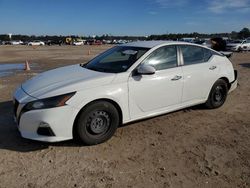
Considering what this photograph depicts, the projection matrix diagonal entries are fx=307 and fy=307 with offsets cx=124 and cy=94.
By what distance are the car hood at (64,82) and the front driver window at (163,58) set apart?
2.89ft

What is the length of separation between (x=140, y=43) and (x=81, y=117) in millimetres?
2290

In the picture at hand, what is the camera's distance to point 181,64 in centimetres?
584

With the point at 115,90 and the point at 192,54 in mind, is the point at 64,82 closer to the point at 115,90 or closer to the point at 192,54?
the point at 115,90

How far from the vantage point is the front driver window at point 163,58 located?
215 inches

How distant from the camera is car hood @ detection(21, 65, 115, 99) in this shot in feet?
15.0

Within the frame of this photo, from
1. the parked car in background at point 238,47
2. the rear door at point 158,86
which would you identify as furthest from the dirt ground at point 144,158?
the parked car in background at point 238,47

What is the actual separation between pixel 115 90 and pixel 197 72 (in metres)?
2.00

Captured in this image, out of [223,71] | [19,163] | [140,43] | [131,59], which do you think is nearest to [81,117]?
[19,163]

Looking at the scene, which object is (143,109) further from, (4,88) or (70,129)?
(4,88)

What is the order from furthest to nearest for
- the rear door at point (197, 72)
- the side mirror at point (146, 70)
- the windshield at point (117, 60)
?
1. the rear door at point (197, 72)
2. the windshield at point (117, 60)
3. the side mirror at point (146, 70)

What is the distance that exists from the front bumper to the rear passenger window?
261 cm

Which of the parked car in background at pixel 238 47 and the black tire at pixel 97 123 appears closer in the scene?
the black tire at pixel 97 123

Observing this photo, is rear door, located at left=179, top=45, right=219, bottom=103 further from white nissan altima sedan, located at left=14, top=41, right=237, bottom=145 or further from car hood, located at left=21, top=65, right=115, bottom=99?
car hood, located at left=21, top=65, right=115, bottom=99

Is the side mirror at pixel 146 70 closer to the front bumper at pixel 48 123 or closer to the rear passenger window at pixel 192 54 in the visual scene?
the rear passenger window at pixel 192 54
